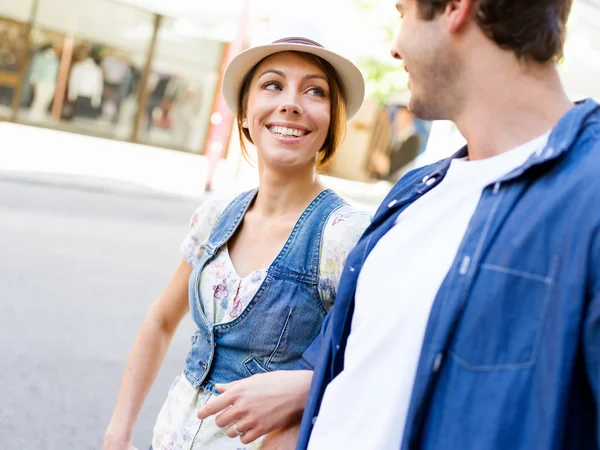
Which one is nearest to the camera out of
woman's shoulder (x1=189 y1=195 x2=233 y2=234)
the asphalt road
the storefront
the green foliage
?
woman's shoulder (x1=189 y1=195 x2=233 y2=234)

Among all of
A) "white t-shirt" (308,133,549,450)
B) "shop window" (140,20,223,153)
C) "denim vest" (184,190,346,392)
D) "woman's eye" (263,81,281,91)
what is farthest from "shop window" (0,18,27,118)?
"white t-shirt" (308,133,549,450)

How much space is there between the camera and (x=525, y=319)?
1.29m

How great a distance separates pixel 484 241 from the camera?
1.37 meters

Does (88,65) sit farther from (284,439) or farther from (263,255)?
(284,439)

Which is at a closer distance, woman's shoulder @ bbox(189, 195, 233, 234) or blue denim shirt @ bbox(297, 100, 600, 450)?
blue denim shirt @ bbox(297, 100, 600, 450)

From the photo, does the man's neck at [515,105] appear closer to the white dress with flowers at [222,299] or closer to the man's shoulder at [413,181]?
the man's shoulder at [413,181]

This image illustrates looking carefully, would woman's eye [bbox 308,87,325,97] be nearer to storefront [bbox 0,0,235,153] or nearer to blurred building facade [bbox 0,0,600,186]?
blurred building facade [bbox 0,0,600,186]

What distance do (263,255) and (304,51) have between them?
59 centimetres

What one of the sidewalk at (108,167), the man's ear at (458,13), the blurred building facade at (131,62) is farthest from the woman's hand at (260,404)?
the blurred building facade at (131,62)

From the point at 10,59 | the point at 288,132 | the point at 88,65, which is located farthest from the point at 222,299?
the point at 88,65

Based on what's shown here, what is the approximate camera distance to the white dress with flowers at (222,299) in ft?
6.54

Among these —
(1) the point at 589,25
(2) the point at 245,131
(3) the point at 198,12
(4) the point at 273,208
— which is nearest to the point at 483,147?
(4) the point at 273,208

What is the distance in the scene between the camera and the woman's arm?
2.22 metres

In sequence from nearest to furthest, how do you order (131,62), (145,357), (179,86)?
(145,357) → (131,62) → (179,86)
